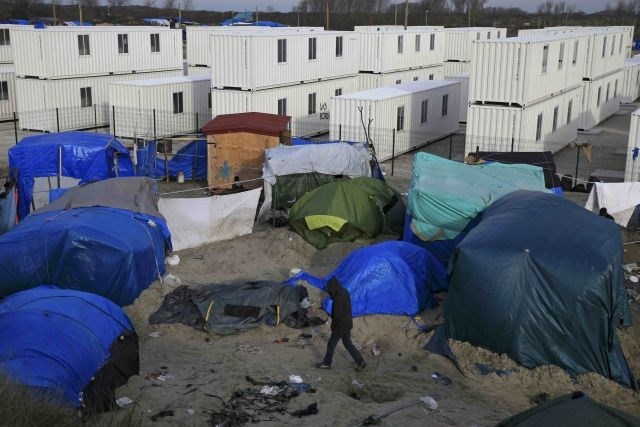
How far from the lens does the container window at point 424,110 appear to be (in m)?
27.5

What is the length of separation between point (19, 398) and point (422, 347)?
6486 millimetres

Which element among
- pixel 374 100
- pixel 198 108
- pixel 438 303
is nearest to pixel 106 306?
pixel 438 303

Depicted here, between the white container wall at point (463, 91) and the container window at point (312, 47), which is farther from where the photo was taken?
the white container wall at point (463, 91)

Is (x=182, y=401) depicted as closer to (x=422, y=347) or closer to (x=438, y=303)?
(x=422, y=347)

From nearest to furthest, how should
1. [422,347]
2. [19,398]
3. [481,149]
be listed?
[19,398] → [422,347] → [481,149]

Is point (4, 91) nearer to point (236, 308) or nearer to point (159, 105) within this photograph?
point (159, 105)

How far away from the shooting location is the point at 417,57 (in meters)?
37.9

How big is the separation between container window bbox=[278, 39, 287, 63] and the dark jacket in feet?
59.8

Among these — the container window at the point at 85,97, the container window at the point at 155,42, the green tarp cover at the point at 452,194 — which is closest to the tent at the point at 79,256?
the green tarp cover at the point at 452,194

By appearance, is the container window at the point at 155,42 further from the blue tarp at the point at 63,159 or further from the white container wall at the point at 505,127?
the white container wall at the point at 505,127

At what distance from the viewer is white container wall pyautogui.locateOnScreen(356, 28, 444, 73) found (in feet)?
113

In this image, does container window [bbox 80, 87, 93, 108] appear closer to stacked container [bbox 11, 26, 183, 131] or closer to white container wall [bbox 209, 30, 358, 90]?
stacked container [bbox 11, 26, 183, 131]

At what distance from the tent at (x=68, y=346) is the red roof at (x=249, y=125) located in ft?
33.9

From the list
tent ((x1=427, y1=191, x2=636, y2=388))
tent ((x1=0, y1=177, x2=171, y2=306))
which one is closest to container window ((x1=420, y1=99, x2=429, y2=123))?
tent ((x1=0, y1=177, x2=171, y2=306))
